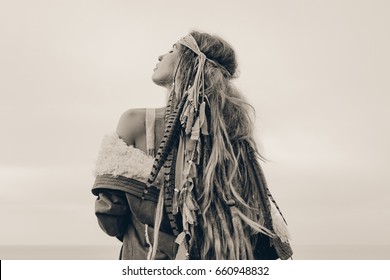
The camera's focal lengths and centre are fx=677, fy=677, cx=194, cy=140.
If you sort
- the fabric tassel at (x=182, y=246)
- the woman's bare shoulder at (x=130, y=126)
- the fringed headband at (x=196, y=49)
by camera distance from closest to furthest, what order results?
1. the fabric tassel at (x=182, y=246)
2. the woman's bare shoulder at (x=130, y=126)
3. the fringed headband at (x=196, y=49)

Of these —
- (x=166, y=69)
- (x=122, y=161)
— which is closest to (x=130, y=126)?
(x=122, y=161)

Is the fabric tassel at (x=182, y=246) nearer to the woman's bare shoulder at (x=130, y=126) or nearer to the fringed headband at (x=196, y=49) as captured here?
the woman's bare shoulder at (x=130, y=126)

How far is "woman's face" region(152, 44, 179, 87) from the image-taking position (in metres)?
3.79

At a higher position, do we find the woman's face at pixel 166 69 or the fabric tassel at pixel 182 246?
the woman's face at pixel 166 69

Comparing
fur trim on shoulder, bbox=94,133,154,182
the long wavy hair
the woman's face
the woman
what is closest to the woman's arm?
the woman

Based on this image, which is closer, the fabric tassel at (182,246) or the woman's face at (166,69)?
the fabric tassel at (182,246)

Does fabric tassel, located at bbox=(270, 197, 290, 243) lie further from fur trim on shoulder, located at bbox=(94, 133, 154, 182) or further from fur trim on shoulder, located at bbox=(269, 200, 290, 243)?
fur trim on shoulder, located at bbox=(94, 133, 154, 182)

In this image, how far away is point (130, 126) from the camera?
11.8ft

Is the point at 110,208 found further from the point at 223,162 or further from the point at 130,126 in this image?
the point at 223,162

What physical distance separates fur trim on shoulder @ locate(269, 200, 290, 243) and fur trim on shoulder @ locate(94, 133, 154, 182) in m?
0.75

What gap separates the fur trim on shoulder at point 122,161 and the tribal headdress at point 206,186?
8cm

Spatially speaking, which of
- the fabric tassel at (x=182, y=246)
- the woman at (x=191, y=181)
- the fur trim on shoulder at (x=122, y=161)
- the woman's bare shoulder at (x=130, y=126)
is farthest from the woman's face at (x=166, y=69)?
the fabric tassel at (x=182, y=246)

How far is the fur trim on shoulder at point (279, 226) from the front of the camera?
3.66m

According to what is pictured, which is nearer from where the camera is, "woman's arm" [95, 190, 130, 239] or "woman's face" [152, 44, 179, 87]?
"woman's arm" [95, 190, 130, 239]
